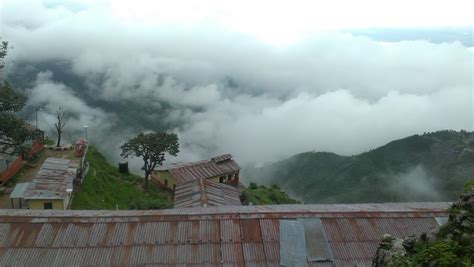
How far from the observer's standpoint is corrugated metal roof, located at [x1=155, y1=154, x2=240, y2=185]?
152 ft

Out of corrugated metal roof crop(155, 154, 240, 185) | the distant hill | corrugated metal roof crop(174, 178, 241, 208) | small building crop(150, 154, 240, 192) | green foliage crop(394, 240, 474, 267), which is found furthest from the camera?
the distant hill

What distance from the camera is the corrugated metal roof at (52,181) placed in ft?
102

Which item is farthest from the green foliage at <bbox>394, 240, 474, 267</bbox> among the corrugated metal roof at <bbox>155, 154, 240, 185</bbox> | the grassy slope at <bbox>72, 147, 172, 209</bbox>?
the corrugated metal roof at <bbox>155, 154, 240, 185</bbox>

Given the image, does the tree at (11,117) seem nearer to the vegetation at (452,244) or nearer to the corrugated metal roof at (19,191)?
the corrugated metal roof at (19,191)

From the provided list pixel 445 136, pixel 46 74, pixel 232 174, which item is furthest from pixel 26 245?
pixel 46 74

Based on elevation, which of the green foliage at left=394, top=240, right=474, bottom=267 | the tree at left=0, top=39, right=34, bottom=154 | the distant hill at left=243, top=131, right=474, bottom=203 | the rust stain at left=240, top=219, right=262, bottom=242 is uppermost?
the tree at left=0, top=39, right=34, bottom=154

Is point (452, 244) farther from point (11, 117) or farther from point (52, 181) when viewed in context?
point (11, 117)

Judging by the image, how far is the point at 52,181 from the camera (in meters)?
33.5

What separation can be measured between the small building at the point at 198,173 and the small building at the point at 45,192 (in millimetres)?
14036

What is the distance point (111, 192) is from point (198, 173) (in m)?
9.96

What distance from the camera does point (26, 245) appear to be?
1748 centimetres

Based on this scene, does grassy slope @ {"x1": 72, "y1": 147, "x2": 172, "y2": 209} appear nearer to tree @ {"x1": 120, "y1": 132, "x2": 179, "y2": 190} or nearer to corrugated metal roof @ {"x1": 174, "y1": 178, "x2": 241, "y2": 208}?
corrugated metal roof @ {"x1": 174, "y1": 178, "x2": 241, "y2": 208}

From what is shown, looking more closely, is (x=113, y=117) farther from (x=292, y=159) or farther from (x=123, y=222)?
(x=123, y=222)

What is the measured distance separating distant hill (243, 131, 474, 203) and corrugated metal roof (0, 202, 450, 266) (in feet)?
141
